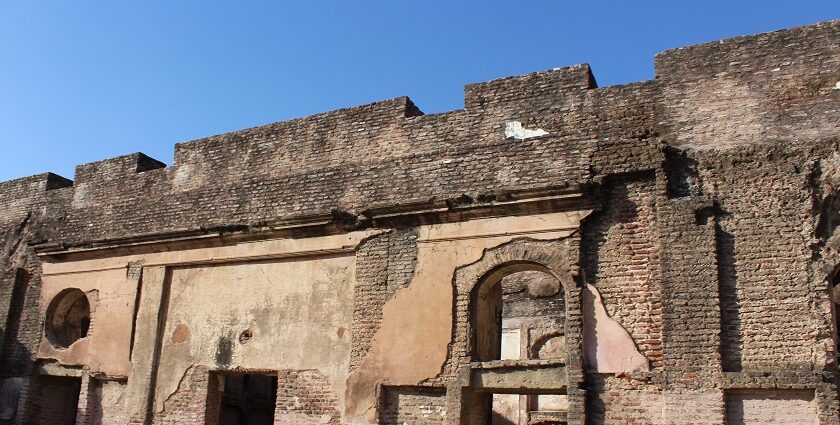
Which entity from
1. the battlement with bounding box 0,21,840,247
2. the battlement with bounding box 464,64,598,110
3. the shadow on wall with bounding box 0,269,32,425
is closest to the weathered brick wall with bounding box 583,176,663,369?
the battlement with bounding box 0,21,840,247

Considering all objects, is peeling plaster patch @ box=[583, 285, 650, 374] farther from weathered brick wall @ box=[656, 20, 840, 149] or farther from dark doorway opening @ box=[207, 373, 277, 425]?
dark doorway opening @ box=[207, 373, 277, 425]

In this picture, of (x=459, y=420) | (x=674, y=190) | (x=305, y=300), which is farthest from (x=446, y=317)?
(x=674, y=190)

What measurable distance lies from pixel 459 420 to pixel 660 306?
236 centimetres

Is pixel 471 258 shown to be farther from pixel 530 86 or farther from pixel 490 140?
pixel 530 86

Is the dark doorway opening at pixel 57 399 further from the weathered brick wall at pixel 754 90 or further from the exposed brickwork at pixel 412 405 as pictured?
the weathered brick wall at pixel 754 90

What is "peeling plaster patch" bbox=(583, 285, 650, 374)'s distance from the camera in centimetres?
825

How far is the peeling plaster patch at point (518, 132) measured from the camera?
9.66 metres

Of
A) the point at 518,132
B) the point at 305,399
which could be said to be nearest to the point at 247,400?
the point at 305,399

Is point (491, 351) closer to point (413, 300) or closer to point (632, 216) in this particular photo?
point (413, 300)

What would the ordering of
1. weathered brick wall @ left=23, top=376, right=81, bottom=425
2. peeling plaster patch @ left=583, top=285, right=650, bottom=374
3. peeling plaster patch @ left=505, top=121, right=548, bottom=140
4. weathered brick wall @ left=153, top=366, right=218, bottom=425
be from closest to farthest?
1. peeling plaster patch @ left=583, top=285, right=650, bottom=374
2. peeling plaster patch @ left=505, top=121, right=548, bottom=140
3. weathered brick wall @ left=153, top=366, right=218, bottom=425
4. weathered brick wall @ left=23, top=376, right=81, bottom=425

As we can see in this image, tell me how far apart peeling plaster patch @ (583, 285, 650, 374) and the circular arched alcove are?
25.6ft

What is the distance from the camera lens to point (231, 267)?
11.2 metres

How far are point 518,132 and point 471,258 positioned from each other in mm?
1592

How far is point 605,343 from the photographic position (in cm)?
842
